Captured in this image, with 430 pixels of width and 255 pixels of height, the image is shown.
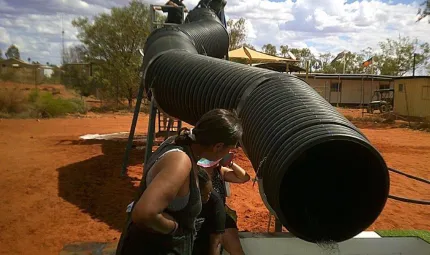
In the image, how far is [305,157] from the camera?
308 centimetres

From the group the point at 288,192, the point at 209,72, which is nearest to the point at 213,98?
the point at 209,72

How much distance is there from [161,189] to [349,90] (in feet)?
114

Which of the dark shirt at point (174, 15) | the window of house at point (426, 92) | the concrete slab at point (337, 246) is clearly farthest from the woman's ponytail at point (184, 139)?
the window of house at point (426, 92)

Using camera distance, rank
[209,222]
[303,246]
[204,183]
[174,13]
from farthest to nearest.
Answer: [174,13] < [303,246] < [209,222] < [204,183]

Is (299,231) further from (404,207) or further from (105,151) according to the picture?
(105,151)

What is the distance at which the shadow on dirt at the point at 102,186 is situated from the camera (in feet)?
20.7

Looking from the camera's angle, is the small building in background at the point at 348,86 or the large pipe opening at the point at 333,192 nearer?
the large pipe opening at the point at 333,192

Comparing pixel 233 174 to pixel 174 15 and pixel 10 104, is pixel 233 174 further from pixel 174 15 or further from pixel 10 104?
pixel 10 104

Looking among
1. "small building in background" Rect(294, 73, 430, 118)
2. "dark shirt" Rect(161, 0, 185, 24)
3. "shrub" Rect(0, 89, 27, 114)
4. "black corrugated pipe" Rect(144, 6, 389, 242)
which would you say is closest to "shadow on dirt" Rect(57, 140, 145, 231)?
"dark shirt" Rect(161, 0, 185, 24)

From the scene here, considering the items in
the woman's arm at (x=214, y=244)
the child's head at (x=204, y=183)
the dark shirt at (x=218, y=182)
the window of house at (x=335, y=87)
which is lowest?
the woman's arm at (x=214, y=244)

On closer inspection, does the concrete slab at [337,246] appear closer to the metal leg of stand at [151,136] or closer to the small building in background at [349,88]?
the metal leg of stand at [151,136]

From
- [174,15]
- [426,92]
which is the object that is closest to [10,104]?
[174,15]

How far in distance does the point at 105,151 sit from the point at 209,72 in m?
7.00

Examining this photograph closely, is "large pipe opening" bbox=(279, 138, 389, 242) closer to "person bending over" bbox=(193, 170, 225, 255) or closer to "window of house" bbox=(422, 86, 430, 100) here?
"person bending over" bbox=(193, 170, 225, 255)
